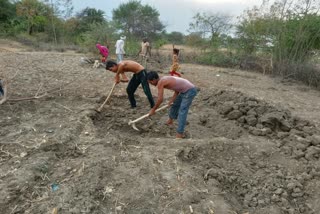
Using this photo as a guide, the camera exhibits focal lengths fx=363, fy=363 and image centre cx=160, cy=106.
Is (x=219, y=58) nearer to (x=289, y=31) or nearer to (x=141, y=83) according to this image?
(x=289, y=31)

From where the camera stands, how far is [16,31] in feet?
76.0

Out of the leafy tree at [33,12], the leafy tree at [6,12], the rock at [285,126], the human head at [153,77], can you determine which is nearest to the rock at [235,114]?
the rock at [285,126]

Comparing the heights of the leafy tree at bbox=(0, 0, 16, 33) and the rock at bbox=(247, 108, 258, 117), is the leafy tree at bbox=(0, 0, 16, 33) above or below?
Answer: above

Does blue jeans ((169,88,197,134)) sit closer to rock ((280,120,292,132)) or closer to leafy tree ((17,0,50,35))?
rock ((280,120,292,132))

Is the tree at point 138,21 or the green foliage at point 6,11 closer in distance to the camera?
the tree at point 138,21

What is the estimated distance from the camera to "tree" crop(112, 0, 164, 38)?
2465cm

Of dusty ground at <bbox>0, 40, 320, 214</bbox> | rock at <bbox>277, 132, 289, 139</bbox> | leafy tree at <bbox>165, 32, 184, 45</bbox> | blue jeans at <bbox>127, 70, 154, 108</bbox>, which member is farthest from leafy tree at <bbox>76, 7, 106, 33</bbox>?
rock at <bbox>277, 132, 289, 139</bbox>

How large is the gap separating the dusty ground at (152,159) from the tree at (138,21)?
572 inches

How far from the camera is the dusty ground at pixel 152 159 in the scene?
12.1ft

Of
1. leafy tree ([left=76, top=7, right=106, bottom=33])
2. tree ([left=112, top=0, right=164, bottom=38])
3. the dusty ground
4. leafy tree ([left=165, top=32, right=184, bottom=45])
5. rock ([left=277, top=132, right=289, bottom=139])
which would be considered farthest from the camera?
leafy tree ([left=165, top=32, right=184, bottom=45])

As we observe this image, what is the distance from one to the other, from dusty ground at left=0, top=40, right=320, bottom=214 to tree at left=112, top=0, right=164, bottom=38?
1453 centimetres

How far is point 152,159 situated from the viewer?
434cm

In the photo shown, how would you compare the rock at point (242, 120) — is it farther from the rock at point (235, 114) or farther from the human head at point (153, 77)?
the human head at point (153, 77)

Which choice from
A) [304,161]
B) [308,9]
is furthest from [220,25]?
[304,161]
